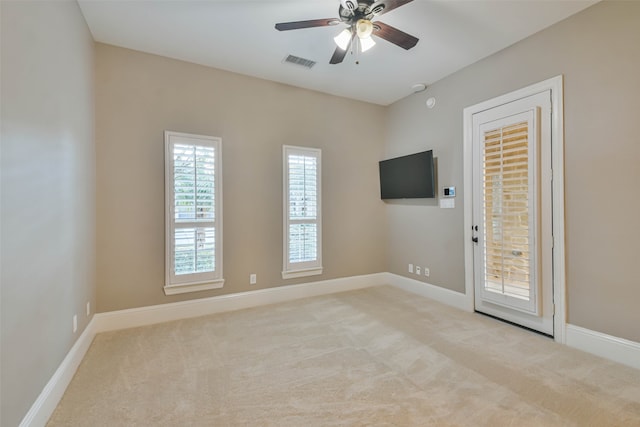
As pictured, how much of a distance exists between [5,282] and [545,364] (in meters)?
3.67

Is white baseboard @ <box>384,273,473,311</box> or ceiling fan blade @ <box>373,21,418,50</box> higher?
ceiling fan blade @ <box>373,21,418,50</box>

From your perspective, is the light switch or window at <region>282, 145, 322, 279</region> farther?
window at <region>282, 145, 322, 279</region>

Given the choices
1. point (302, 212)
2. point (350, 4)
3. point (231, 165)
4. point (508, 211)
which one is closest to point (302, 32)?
point (350, 4)

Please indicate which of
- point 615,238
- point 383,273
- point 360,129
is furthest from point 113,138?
point 615,238

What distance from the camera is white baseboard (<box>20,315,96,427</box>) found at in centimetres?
160

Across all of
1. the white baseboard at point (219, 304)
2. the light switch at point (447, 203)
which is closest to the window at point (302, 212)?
the white baseboard at point (219, 304)

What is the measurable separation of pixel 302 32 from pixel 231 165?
1.76 m

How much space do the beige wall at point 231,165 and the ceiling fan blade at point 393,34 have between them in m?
1.95

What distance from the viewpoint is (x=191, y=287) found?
135 inches

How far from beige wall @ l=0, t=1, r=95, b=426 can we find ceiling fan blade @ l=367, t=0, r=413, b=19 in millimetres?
2218

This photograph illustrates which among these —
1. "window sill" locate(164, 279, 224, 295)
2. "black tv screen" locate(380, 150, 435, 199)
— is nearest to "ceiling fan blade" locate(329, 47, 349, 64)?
"black tv screen" locate(380, 150, 435, 199)

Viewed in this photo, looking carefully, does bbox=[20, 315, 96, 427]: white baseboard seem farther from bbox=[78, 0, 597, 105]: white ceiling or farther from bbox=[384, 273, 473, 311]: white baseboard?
bbox=[384, 273, 473, 311]: white baseboard

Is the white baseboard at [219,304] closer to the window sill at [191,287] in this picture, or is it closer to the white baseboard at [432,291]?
the window sill at [191,287]

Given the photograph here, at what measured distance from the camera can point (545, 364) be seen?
2350 mm
